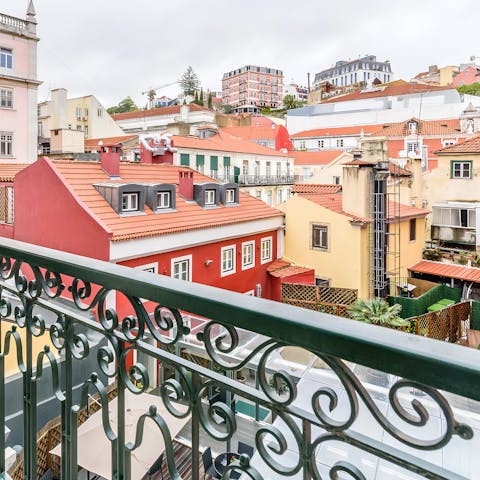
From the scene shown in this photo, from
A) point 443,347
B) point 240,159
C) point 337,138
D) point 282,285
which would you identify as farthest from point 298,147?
point 443,347

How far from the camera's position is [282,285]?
14906 mm

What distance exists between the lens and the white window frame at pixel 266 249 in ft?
52.1

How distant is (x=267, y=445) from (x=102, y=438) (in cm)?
446

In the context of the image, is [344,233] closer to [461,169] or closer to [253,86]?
[461,169]

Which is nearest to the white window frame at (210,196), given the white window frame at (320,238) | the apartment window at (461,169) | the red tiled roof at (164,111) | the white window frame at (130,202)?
the white window frame at (130,202)

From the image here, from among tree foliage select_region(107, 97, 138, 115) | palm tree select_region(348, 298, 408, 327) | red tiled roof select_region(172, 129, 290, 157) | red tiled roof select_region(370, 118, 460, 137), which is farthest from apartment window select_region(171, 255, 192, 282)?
tree foliage select_region(107, 97, 138, 115)

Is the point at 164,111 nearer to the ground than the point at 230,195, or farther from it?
farther from it

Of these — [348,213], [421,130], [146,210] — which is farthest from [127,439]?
[421,130]

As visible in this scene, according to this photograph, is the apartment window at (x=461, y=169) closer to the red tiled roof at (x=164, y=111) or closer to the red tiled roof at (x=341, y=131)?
the red tiled roof at (x=341, y=131)

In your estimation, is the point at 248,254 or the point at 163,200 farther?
the point at 248,254

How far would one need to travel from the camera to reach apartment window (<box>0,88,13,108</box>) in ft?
63.9

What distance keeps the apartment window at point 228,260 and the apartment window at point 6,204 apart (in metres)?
6.84

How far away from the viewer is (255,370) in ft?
3.35

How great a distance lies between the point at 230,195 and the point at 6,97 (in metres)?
12.2
